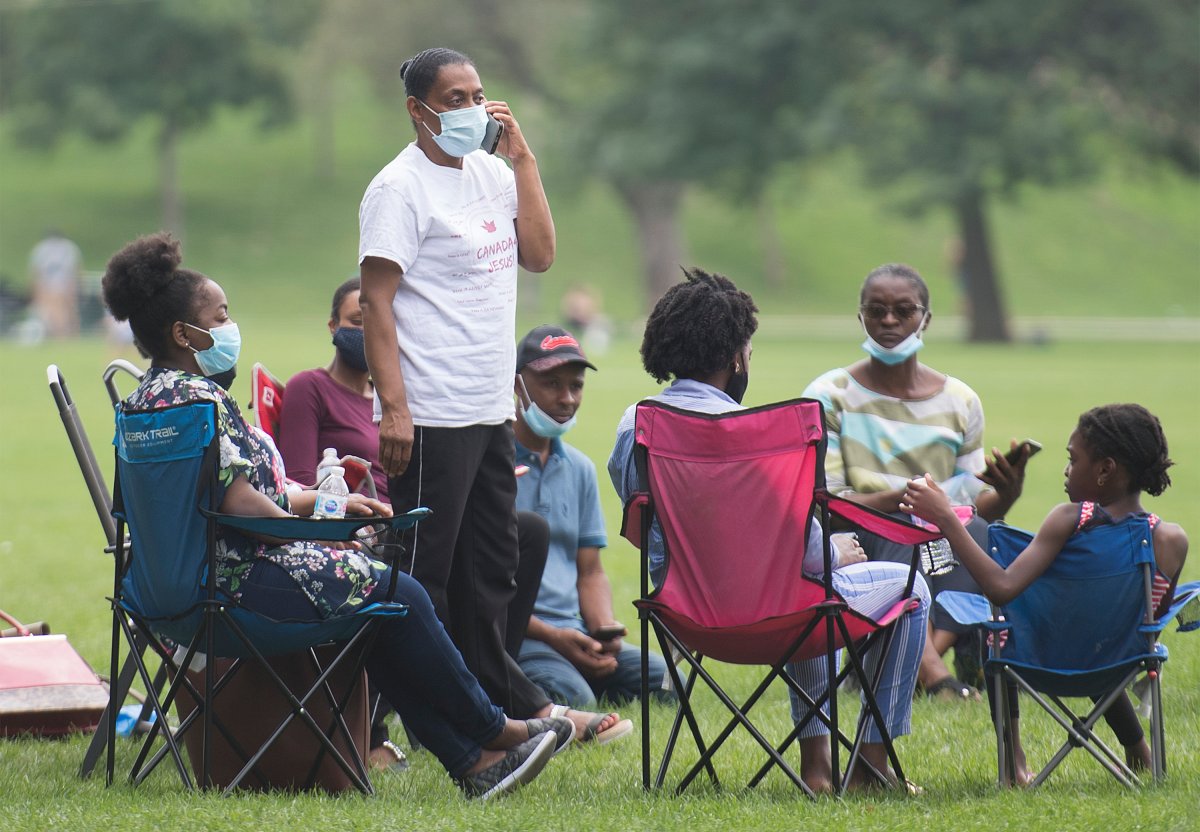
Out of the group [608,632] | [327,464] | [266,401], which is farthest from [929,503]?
[266,401]

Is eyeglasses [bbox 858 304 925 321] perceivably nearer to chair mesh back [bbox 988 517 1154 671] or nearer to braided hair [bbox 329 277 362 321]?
chair mesh back [bbox 988 517 1154 671]

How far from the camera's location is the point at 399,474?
5223mm

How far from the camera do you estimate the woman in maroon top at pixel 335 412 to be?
619 centimetres

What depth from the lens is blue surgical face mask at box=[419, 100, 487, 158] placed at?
536 centimetres

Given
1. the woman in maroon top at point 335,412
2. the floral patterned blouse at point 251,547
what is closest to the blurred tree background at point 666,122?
the woman in maroon top at point 335,412

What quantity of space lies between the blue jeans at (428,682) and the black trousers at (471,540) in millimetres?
355

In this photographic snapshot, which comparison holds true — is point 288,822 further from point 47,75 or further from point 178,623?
point 47,75

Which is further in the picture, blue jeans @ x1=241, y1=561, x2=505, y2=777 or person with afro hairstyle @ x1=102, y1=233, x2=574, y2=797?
blue jeans @ x1=241, y1=561, x2=505, y2=777

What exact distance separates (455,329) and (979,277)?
1341 inches

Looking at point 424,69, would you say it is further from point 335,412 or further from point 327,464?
point 335,412

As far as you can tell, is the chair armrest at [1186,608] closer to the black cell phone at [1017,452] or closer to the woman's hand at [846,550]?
the black cell phone at [1017,452]

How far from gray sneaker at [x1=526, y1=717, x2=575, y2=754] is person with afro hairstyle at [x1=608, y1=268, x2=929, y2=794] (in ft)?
1.95

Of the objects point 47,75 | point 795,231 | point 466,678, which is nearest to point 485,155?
point 466,678

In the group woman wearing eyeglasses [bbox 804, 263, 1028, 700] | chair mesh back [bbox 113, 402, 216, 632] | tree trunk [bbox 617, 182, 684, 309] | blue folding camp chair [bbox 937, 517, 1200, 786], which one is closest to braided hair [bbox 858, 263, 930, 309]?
woman wearing eyeglasses [bbox 804, 263, 1028, 700]
